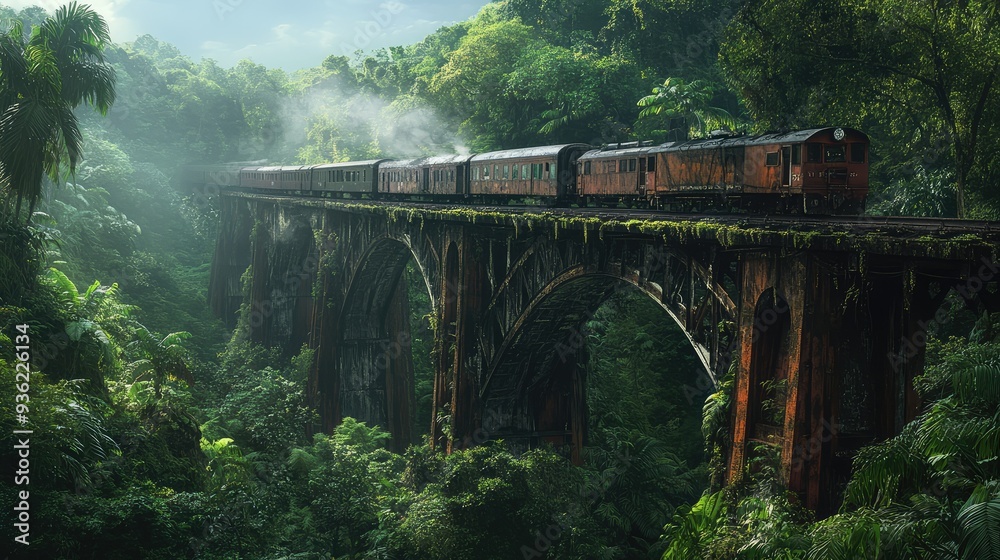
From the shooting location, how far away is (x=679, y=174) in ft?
65.5

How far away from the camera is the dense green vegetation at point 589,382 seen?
9797 mm

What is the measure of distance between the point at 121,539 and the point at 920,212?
20.7 metres

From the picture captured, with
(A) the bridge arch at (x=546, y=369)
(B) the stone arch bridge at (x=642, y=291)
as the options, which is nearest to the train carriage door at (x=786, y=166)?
(B) the stone arch bridge at (x=642, y=291)

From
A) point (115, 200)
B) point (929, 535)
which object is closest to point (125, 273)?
point (115, 200)

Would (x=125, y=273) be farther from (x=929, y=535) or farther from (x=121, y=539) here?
(x=929, y=535)

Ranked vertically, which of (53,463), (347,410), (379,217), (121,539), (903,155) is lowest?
(347,410)

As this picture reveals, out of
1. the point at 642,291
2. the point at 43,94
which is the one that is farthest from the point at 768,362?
the point at 43,94

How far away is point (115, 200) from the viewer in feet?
213

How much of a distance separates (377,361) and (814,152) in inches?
905

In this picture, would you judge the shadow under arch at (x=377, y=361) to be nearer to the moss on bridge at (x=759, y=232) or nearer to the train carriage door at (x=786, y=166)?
the moss on bridge at (x=759, y=232)

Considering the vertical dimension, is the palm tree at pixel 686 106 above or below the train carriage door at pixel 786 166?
above

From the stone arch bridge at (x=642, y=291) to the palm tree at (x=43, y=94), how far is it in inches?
376

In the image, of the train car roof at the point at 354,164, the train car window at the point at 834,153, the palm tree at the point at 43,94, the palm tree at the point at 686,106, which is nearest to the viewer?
the train car window at the point at 834,153

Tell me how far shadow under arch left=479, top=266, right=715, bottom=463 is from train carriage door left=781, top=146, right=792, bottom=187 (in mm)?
4240
